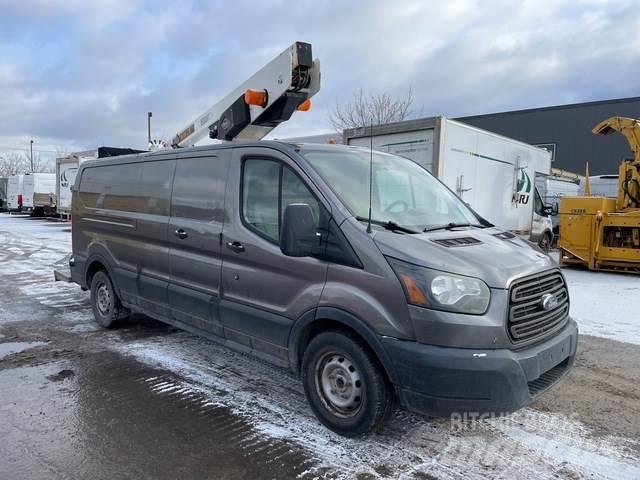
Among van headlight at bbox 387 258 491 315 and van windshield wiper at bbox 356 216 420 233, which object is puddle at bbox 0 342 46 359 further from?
van headlight at bbox 387 258 491 315

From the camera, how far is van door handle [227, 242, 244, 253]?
4006mm

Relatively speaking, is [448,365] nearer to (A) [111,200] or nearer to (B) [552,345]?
(B) [552,345]

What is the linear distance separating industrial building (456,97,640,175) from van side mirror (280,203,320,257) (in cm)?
3244

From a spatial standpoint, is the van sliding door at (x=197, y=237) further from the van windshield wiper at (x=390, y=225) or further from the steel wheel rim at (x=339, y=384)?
the van windshield wiper at (x=390, y=225)

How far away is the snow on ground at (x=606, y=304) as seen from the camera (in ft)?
20.7

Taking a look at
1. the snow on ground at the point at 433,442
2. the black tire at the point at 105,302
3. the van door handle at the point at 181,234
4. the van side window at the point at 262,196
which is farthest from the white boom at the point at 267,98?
the snow on ground at the point at 433,442

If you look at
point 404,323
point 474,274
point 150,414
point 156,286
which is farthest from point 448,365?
point 156,286

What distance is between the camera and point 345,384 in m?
3.39

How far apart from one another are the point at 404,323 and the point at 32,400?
314 centimetres

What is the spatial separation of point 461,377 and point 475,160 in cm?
792

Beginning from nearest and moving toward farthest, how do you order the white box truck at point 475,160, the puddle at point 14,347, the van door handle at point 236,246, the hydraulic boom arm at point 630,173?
1. the van door handle at point 236,246
2. the puddle at point 14,347
3. the white box truck at point 475,160
4. the hydraulic boom arm at point 630,173

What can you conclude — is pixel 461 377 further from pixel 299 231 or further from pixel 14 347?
pixel 14 347

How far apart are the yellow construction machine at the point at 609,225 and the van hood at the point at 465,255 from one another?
9.00 meters

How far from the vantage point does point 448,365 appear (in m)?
2.89
